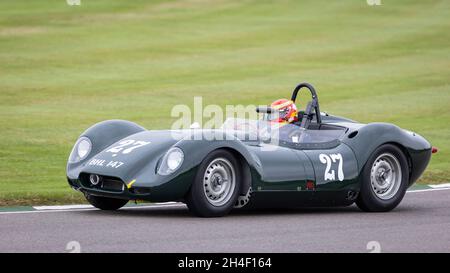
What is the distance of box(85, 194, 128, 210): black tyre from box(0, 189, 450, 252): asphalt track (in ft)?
0.33

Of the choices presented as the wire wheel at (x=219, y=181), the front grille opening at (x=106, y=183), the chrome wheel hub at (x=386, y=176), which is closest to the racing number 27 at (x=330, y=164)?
the chrome wheel hub at (x=386, y=176)

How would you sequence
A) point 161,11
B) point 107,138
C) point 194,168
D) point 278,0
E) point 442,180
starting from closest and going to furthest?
point 194,168 < point 107,138 < point 442,180 < point 161,11 < point 278,0

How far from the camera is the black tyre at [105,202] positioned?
11.0 m

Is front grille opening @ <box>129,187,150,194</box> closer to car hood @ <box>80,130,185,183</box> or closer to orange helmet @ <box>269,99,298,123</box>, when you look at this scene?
car hood @ <box>80,130,185,183</box>

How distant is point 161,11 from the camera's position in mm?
39375

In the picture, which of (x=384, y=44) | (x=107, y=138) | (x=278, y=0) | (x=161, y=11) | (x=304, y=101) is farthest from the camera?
(x=278, y=0)

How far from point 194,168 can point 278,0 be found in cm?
3286

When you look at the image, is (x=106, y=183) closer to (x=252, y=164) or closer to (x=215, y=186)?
(x=215, y=186)

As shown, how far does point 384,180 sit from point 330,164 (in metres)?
0.83

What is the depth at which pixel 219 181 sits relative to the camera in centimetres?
1040

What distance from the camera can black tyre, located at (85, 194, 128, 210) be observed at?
1103 cm

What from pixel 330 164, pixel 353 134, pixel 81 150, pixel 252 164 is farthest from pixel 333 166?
pixel 81 150
